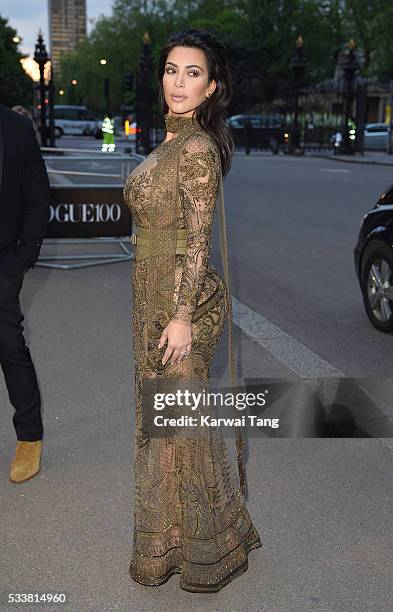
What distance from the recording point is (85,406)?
511cm

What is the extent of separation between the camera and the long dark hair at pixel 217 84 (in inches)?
109

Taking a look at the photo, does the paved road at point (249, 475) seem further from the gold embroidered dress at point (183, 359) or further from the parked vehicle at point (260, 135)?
the parked vehicle at point (260, 135)

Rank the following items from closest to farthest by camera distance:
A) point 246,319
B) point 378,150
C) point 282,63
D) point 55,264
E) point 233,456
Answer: point 233,456
point 246,319
point 55,264
point 378,150
point 282,63

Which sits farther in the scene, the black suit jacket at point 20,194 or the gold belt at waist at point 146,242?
the black suit jacket at point 20,194

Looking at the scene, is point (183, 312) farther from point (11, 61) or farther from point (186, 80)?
point (11, 61)

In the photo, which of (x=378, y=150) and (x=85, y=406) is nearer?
(x=85, y=406)

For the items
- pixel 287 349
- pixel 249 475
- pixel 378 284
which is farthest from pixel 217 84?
pixel 378 284

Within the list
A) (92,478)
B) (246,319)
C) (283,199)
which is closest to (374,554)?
(92,478)

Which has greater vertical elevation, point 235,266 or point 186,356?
point 186,356

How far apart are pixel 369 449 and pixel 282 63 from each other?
78.9m

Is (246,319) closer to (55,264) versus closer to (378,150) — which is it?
(55,264)

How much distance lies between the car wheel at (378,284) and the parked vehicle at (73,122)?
60.2m

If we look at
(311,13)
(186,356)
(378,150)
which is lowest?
(378,150)

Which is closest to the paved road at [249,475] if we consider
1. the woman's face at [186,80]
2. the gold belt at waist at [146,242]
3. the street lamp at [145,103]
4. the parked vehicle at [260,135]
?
the gold belt at waist at [146,242]
